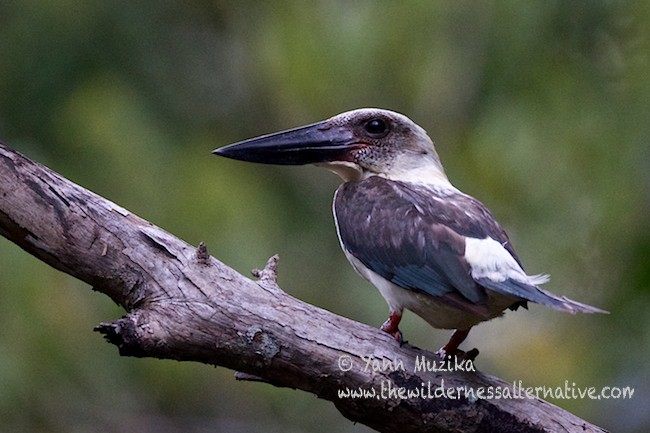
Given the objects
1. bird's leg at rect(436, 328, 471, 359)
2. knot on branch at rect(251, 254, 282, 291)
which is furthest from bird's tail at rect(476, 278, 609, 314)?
knot on branch at rect(251, 254, 282, 291)

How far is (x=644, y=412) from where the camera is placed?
6.27 meters

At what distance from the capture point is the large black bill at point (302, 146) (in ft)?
Result: 14.0

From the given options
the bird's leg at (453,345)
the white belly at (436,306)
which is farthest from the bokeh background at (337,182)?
the bird's leg at (453,345)

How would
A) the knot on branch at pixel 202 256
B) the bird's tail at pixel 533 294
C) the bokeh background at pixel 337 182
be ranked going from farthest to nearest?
1. the bokeh background at pixel 337 182
2. the knot on branch at pixel 202 256
3. the bird's tail at pixel 533 294

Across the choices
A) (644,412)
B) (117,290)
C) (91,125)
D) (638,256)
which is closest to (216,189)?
(91,125)

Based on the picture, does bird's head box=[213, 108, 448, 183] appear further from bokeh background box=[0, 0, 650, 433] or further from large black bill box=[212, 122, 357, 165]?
bokeh background box=[0, 0, 650, 433]

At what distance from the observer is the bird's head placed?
14.1 feet

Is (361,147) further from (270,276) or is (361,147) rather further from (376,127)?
(270,276)

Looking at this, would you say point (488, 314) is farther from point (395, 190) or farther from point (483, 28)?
point (483, 28)

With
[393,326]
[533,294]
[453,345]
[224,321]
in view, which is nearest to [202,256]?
[224,321]

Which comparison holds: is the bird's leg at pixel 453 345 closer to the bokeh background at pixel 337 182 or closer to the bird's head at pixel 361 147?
the bird's head at pixel 361 147

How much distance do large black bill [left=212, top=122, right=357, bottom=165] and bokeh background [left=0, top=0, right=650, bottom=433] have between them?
948mm

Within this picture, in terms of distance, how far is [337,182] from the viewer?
20.9 ft

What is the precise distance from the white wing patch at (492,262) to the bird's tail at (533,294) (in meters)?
0.03
